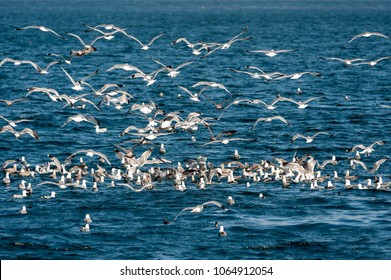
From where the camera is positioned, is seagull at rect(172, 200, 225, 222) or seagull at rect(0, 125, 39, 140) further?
seagull at rect(0, 125, 39, 140)

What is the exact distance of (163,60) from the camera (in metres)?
132

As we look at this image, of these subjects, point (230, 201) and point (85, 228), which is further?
point (230, 201)

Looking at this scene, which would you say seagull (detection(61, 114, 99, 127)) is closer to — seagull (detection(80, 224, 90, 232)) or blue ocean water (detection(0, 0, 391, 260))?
blue ocean water (detection(0, 0, 391, 260))

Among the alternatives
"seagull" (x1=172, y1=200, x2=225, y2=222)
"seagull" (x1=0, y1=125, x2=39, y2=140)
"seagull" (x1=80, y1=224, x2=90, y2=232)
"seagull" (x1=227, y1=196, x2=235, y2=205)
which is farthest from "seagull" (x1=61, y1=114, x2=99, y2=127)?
"seagull" (x1=80, y1=224, x2=90, y2=232)

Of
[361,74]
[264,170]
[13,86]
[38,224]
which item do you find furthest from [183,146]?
[361,74]

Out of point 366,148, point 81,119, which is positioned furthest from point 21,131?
point 366,148

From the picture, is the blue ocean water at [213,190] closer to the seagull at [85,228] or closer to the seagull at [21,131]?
the seagull at [85,228]

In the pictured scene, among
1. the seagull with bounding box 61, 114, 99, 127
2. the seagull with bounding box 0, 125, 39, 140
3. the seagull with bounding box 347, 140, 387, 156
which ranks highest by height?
the seagull with bounding box 61, 114, 99, 127

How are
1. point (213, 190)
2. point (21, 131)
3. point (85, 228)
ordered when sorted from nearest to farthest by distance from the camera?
point (85, 228)
point (213, 190)
point (21, 131)

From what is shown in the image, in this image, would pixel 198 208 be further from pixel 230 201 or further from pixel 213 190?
pixel 213 190

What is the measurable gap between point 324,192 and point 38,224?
14.4 m

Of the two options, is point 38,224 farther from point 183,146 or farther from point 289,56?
point 289,56

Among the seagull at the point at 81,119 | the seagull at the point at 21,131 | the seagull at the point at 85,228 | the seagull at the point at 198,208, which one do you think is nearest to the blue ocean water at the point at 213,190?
the seagull at the point at 85,228
